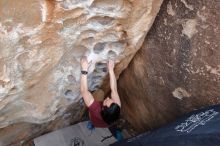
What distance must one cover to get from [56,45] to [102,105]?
47cm

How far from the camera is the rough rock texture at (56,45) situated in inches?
60.4

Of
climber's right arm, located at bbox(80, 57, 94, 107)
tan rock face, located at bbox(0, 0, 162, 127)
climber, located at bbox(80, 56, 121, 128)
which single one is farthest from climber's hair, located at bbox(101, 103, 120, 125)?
tan rock face, located at bbox(0, 0, 162, 127)

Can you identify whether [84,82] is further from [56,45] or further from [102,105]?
[56,45]

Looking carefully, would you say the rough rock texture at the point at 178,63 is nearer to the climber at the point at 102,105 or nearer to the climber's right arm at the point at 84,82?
the climber at the point at 102,105

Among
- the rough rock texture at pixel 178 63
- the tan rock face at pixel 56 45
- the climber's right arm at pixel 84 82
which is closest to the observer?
the tan rock face at pixel 56 45

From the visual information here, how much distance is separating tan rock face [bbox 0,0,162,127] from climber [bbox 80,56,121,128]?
1.8 inches

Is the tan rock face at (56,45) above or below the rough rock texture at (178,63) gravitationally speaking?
above

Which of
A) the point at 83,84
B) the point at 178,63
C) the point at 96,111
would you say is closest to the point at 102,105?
the point at 96,111

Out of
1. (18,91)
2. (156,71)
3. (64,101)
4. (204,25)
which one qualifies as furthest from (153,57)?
(18,91)

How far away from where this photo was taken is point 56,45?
1.72 m

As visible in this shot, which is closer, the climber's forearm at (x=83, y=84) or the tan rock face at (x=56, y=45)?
the tan rock face at (x=56, y=45)

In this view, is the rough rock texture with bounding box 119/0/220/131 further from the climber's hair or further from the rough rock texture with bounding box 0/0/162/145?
the climber's hair

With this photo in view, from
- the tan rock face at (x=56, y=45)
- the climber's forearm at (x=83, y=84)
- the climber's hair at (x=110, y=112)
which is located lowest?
the climber's hair at (x=110, y=112)

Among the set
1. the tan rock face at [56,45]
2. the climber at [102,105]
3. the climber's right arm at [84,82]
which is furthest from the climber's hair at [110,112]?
the tan rock face at [56,45]
